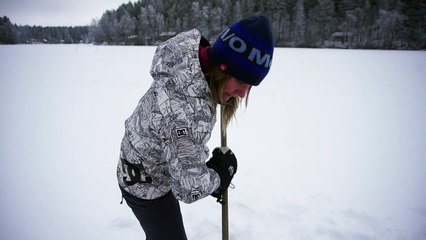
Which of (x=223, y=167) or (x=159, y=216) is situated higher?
(x=223, y=167)

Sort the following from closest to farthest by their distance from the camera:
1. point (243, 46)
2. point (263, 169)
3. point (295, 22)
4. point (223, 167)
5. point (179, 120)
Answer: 1. point (179, 120)
2. point (243, 46)
3. point (223, 167)
4. point (263, 169)
5. point (295, 22)

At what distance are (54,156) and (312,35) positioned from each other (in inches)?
1697

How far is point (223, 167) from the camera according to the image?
4.78 feet

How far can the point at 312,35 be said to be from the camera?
4109 cm

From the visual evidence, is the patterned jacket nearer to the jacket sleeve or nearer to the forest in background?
the jacket sleeve

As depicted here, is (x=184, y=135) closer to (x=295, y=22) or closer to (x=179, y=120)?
(x=179, y=120)

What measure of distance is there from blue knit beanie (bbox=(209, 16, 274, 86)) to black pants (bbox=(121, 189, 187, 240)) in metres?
0.83

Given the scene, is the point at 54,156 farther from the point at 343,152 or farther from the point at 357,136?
the point at 357,136

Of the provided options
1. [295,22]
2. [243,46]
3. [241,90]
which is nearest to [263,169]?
[241,90]

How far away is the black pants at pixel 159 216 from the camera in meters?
1.50

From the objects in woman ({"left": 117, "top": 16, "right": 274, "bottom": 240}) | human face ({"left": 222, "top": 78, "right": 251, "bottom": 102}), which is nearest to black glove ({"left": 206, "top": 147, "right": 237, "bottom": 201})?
woman ({"left": 117, "top": 16, "right": 274, "bottom": 240})

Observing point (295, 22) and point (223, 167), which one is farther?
point (295, 22)

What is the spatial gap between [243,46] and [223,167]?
64 cm

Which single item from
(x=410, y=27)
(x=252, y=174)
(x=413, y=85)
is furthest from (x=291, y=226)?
(x=410, y=27)
